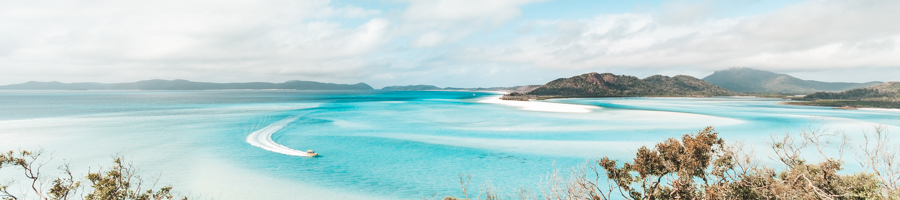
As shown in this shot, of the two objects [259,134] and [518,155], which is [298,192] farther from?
[259,134]

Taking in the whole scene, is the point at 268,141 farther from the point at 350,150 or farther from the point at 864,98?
the point at 864,98

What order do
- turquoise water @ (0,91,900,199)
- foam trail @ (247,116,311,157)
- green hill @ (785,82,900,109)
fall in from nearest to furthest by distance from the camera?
turquoise water @ (0,91,900,199) < foam trail @ (247,116,311,157) < green hill @ (785,82,900,109)

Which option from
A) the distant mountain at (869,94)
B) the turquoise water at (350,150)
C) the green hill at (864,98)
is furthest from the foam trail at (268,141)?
the distant mountain at (869,94)

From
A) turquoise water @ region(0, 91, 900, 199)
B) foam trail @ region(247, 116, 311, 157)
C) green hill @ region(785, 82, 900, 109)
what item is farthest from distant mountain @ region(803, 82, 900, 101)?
foam trail @ region(247, 116, 311, 157)

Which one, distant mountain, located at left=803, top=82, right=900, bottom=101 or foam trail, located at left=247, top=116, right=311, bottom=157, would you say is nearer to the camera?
foam trail, located at left=247, top=116, right=311, bottom=157

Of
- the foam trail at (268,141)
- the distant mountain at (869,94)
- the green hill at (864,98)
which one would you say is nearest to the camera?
the foam trail at (268,141)

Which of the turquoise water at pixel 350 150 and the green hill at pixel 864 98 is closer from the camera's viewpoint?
the turquoise water at pixel 350 150

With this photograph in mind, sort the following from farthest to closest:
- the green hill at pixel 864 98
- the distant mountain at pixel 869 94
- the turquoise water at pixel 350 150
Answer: the distant mountain at pixel 869 94
the green hill at pixel 864 98
the turquoise water at pixel 350 150

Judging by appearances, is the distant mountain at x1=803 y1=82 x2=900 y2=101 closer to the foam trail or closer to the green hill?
the green hill

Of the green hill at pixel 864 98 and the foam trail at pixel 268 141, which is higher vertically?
the green hill at pixel 864 98

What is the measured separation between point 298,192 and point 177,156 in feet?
50.2

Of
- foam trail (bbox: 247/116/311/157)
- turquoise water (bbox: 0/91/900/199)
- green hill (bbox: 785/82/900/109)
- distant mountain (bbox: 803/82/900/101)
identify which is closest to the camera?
turquoise water (bbox: 0/91/900/199)

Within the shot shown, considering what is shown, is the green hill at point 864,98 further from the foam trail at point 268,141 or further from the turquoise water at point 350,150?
the foam trail at point 268,141

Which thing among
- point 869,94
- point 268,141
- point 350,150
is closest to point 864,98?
point 869,94
